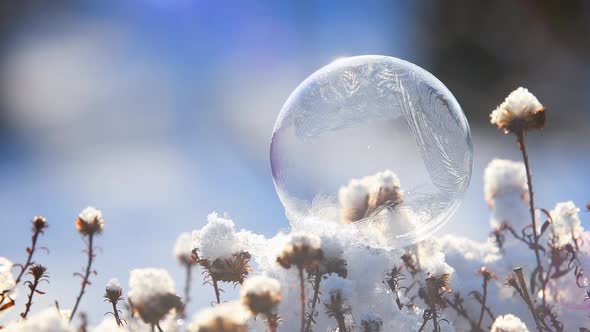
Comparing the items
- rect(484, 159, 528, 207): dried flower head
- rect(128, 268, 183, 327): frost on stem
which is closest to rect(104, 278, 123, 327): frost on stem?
rect(128, 268, 183, 327): frost on stem

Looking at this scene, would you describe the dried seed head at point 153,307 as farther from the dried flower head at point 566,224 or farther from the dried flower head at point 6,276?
the dried flower head at point 566,224

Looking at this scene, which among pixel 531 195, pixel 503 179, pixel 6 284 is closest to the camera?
pixel 6 284

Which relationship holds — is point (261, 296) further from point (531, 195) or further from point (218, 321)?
point (531, 195)

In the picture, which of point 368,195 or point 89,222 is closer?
point 89,222

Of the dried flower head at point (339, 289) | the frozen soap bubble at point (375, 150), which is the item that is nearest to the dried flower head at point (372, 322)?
the dried flower head at point (339, 289)

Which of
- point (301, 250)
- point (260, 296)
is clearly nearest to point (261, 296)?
point (260, 296)

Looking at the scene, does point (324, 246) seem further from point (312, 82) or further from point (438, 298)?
point (312, 82)

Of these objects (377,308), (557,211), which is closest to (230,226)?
(377,308)
